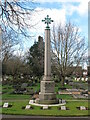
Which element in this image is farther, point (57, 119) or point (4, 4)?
point (57, 119)

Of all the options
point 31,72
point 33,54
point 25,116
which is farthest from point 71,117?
point 33,54

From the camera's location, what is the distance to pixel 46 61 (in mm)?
22219

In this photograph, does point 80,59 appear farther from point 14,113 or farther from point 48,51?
point 14,113

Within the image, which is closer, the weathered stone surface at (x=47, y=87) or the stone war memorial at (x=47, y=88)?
the stone war memorial at (x=47, y=88)

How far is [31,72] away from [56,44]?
22.5 m

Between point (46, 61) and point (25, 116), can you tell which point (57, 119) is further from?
point (46, 61)

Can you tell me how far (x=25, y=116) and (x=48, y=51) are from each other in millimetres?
8886

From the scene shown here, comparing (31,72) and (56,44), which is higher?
(56,44)

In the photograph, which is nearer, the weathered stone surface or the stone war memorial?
the stone war memorial

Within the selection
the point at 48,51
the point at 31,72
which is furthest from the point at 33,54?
the point at 48,51

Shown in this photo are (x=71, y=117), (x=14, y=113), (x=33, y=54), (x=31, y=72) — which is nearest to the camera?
(x=71, y=117)

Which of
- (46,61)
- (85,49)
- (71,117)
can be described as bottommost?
(71,117)

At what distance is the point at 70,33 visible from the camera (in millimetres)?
38344

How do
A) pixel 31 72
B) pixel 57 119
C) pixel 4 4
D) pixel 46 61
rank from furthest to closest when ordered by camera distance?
pixel 31 72 < pixel 46 61 < pixel 57 119 < pixel 4 4
